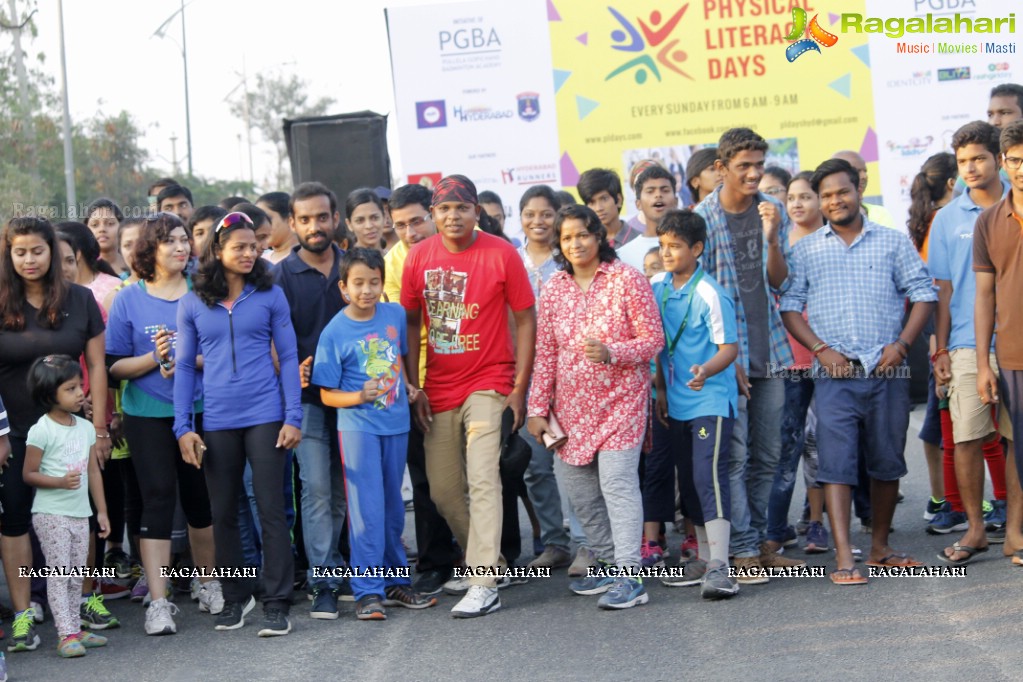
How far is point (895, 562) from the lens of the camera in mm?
6547

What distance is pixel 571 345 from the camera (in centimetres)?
655

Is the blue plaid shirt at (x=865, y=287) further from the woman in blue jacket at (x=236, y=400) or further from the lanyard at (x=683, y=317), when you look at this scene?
the woman in blue jacket at (x=236, y=400)

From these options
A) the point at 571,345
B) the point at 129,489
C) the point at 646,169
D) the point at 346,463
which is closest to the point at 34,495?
the point at 129,489

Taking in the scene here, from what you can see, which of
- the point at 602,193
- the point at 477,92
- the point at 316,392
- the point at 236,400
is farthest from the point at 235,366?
A: the point at 477,92

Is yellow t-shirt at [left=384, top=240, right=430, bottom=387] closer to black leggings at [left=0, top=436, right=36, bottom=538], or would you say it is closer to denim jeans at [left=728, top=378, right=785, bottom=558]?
denim jeans at [left=728, top=378, right=785, bottom=558]

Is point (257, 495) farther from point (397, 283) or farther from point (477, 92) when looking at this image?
point (477, 92)

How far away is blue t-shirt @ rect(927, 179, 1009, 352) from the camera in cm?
696

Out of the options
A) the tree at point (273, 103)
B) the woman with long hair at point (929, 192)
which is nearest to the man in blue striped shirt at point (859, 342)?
the woman with long hair at point (929, 192)

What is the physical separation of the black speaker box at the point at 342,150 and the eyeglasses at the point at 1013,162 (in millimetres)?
9542

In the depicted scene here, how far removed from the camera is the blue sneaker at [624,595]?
244 inches

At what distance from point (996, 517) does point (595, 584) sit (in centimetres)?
257

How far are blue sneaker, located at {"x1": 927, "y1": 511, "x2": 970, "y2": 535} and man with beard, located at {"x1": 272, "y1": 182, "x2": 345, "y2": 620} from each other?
11.5 feet

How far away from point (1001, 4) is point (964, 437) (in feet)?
27.3

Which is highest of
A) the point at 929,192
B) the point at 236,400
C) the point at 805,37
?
the point at 805,37
